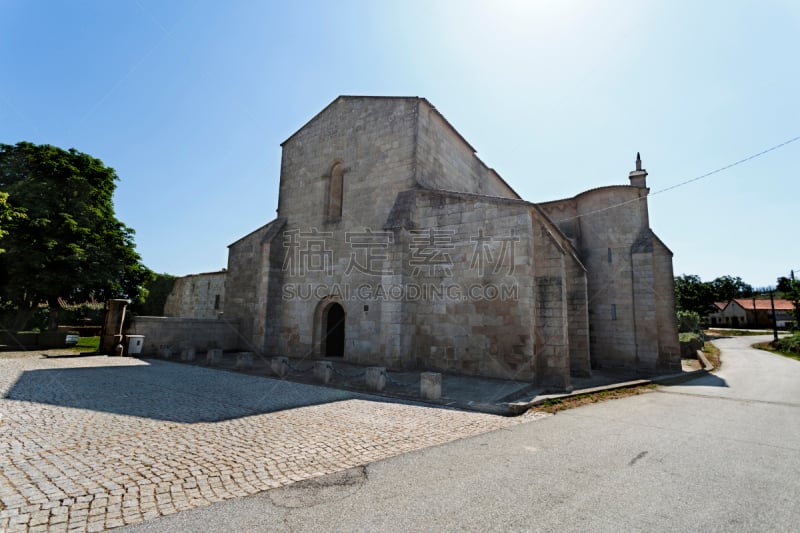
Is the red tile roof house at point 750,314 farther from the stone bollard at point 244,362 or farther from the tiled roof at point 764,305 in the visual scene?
the stone bollard at point 244,362

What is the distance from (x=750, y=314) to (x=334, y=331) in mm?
78583

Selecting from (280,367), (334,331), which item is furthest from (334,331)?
(280,367)

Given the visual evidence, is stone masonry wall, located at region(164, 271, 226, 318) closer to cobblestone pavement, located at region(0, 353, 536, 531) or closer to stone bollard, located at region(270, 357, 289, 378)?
stone bollard, located at region(270, 357, 289, 378)

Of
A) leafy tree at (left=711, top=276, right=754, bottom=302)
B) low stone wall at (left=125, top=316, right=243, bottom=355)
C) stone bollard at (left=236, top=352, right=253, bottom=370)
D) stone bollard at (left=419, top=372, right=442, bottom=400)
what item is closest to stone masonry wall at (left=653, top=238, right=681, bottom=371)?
stone bollard at (left=419, top=372, right=442, bottom=400)

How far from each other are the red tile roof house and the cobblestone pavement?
7471 centimetres

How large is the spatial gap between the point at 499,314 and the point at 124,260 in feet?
62.7

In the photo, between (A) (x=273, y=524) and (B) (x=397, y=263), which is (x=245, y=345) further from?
(A) (x=273, y=524)

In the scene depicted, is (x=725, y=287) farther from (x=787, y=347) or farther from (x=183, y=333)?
(x=183, y=333)

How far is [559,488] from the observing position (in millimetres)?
3783

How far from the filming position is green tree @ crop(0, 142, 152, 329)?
610 inches

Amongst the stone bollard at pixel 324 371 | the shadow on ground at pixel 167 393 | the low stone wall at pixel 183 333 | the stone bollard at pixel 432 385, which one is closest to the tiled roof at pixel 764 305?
the stone bollard at pixel 432 385

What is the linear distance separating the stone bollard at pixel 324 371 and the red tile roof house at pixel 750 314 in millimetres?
73361

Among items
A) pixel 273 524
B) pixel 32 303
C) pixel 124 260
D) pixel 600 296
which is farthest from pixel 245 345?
pixel 600 296

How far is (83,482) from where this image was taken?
11.8 ft
